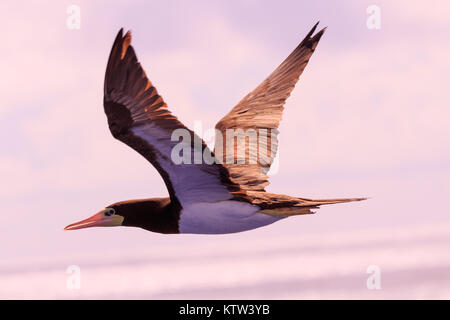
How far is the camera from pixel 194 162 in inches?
264

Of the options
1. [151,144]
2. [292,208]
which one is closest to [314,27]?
[292,208]

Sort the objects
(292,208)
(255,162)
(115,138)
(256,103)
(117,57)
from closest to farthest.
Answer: (117,57), (115,138), (292,208), (255,162), (256,103)

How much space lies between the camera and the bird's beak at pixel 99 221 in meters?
7.62

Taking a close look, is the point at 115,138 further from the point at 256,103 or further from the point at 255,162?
the point at 256,103

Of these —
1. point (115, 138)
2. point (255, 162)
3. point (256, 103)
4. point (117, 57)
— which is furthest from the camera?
point (256, 103)

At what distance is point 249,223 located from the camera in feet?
23.6

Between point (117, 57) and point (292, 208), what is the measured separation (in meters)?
2.62

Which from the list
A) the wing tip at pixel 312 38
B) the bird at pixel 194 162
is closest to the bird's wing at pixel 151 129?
the bird at pixel 194 162

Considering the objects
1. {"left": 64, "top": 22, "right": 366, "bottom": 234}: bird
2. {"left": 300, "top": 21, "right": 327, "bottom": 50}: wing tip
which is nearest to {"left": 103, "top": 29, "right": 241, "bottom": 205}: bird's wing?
{"left": 64, "top": 22, "right": 366, "bottom": 234}: bird

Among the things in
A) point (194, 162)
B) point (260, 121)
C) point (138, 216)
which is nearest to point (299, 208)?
point (194, 162)

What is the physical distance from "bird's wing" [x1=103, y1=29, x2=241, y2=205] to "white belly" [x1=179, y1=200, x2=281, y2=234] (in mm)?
90

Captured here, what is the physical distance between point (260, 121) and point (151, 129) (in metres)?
3.06

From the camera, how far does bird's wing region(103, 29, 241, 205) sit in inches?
235

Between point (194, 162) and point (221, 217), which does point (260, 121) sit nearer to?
point (221, 217)
